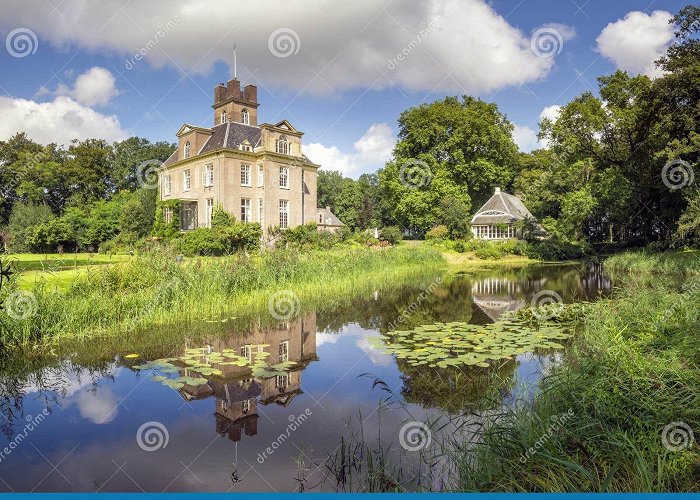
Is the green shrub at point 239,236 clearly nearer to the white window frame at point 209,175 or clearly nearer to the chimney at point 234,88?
the white window frame at point 209,175

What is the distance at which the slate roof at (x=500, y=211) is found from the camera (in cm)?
4178

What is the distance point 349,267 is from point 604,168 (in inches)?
792

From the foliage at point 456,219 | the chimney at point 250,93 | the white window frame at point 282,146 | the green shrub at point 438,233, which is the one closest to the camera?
the white window frame at point 282,146

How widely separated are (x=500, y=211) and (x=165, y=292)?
120 ft

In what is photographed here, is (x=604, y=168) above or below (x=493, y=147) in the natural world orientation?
below

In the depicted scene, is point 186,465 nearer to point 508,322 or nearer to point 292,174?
point 508,322

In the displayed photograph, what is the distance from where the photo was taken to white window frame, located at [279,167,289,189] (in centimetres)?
3531

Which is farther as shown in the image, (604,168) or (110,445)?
(604,168)

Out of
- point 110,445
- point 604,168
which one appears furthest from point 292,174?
point 110,445

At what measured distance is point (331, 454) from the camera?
455 centimetres

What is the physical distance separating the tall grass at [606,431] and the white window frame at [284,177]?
102ft

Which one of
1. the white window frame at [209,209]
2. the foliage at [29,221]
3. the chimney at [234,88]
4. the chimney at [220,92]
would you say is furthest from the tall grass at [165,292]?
the chimney at [220,92]

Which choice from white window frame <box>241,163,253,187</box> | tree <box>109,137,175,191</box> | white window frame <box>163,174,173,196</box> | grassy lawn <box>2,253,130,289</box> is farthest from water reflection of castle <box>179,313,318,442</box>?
tree <box>109,137,175,191</box>

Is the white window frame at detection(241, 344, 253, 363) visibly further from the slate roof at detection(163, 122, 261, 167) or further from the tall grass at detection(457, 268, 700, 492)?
the slate roof at detection(163, 122, 261, 167)
